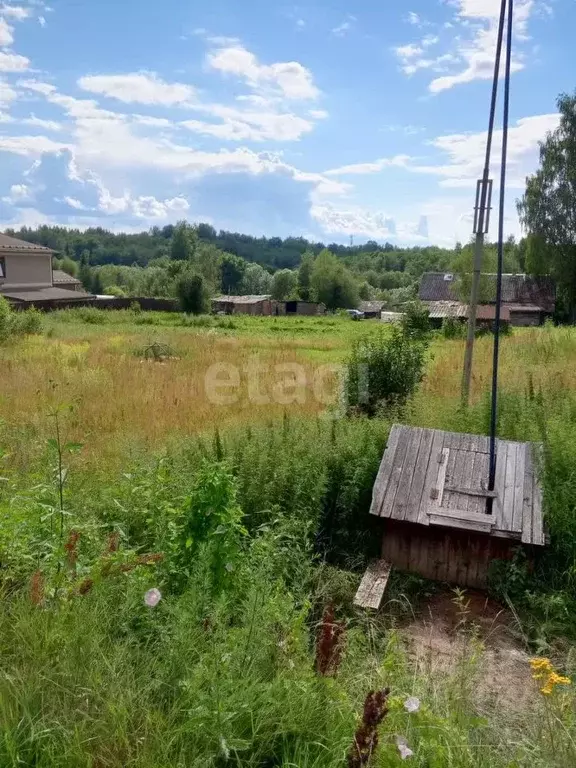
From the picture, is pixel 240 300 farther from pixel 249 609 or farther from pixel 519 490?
pixel 249 609

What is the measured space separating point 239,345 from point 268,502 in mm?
14999

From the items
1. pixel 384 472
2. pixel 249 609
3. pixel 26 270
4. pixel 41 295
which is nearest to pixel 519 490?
pixel 384 472

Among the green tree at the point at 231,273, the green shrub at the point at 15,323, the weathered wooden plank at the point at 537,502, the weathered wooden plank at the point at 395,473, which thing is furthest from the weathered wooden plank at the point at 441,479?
the green tree at the point at 231,273

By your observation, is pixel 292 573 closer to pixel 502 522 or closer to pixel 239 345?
pixel 502 522

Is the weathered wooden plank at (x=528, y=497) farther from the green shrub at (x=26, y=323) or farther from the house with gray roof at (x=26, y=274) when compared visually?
the house with gray roof at (x=26, y=274)

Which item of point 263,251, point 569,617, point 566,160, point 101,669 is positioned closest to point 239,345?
point 569,617

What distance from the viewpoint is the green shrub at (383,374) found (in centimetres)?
894

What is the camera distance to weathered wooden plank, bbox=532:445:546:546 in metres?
4.70

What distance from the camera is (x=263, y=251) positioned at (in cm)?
15675

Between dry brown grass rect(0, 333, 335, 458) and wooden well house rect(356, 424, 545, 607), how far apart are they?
3144 mm

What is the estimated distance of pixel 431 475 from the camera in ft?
17.3

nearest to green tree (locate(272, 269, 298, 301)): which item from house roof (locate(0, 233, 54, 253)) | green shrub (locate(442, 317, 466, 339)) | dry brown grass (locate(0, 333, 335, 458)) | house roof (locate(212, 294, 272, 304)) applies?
house roof (locate(212, 294, 272, 304))

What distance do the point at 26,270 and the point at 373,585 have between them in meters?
37.5

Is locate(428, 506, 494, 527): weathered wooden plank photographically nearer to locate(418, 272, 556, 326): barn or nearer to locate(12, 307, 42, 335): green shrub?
locate(12, 307, 42, 335): green shrub
